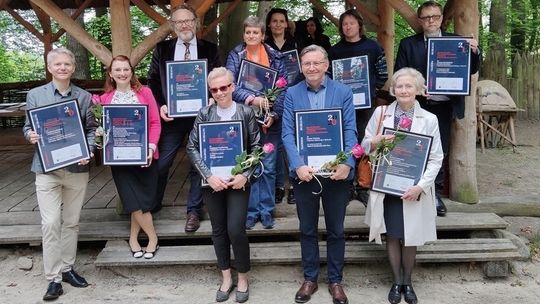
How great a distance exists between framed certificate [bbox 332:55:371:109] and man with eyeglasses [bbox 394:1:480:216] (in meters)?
0.32

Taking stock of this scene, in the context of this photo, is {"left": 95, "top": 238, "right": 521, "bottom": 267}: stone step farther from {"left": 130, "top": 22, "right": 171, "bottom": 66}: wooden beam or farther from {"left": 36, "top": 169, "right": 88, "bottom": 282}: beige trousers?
{"left": 130, "top": 22, "right": 171, "bottom": 66}: wooden beam

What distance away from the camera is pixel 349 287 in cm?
432

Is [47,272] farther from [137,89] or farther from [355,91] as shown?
[355,91]

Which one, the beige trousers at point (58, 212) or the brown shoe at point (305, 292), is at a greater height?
the beige trousers at point (58, 212)

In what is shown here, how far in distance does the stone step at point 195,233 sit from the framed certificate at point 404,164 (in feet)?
3.41

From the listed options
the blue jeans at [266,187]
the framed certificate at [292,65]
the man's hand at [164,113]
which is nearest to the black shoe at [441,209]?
the blue jeans at [266,187]

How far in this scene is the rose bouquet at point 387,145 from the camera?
364cm

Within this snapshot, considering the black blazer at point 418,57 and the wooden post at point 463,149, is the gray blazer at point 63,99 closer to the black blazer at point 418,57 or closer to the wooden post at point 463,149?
the black blazer at point 418,57

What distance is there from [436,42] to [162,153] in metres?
2.57

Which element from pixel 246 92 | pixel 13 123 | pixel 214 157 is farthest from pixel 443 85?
pixel 13 123

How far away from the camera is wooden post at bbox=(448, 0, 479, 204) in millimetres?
4992

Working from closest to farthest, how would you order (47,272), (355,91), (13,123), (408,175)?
(408,175), (47,272), (355,91), (13,123)

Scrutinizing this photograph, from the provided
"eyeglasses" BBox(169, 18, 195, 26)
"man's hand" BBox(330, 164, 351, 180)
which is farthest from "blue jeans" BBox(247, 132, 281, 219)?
"eyeglasses" BBox(169, 18, 195, 26)

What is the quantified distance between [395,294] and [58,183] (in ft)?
9.09
